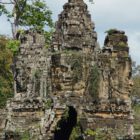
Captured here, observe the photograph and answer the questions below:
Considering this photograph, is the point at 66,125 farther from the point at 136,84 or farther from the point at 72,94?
the point at 136,84

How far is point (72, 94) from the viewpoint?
12766 millimetres

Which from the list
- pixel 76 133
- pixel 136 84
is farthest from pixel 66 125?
pixel 136 84

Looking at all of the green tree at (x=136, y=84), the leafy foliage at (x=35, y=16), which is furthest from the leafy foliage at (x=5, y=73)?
the green tree at (x=136, y=84)

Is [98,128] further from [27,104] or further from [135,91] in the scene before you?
[135,91]

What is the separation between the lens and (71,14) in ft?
47.9

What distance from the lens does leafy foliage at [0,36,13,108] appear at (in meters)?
27.5

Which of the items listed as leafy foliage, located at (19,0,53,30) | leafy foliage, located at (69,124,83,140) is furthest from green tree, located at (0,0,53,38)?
leafy foliage, located at (69,124,83,140)

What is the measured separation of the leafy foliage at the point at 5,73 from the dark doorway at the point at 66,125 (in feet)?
45.3

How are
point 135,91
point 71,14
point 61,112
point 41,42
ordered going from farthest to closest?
point 135,91, point 71,14, point 41,42, point 61,112

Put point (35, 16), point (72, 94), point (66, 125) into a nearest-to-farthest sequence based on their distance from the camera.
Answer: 1. point (72, 94)
2. point (66, 125)
3. point (35, 16)

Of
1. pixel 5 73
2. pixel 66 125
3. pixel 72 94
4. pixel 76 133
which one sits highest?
pixel 5 73

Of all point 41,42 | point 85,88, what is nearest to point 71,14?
point 41,42

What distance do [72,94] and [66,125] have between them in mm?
1143

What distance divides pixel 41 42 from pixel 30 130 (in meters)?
2.18
